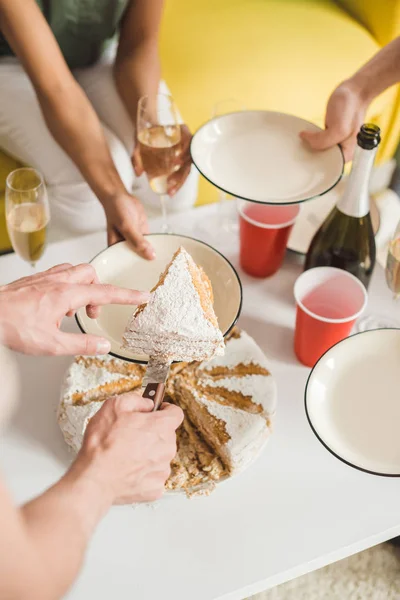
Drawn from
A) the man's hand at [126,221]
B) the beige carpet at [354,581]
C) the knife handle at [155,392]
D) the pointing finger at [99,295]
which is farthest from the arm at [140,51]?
the beige carpet at [354,581]

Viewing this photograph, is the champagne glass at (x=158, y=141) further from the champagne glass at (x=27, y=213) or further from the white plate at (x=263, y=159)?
the champagne glass at (x=27, y=213)

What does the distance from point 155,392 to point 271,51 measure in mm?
1833

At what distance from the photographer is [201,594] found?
1.00 metres

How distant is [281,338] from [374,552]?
2.42 ft

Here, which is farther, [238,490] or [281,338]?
[281,338]

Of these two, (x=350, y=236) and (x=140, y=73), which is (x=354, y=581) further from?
(x=140, y=73)

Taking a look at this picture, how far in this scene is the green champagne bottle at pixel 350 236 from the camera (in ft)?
4.22

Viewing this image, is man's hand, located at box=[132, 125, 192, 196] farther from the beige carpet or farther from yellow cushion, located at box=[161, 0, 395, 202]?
the beige carpet

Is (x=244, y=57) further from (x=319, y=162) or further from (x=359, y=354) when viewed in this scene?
(x=359, y=354)

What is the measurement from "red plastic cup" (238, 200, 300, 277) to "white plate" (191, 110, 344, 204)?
0.17 ft

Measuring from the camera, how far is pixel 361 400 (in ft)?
3.85

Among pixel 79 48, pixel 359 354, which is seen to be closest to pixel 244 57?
pixel 79 48

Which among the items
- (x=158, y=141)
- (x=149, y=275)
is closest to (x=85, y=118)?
(x=158, y=141)

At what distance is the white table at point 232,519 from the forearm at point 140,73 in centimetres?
103
